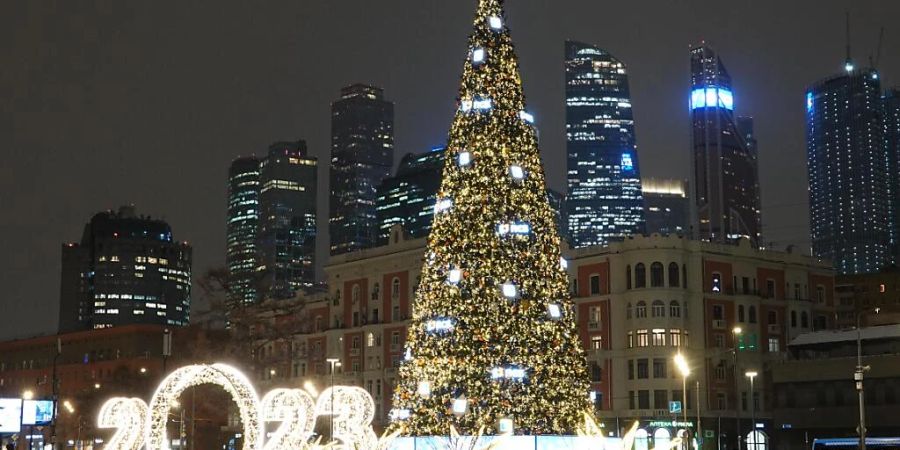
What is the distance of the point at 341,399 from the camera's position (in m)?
51.1

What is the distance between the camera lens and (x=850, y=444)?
73625mm

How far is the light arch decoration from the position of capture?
43000 mm

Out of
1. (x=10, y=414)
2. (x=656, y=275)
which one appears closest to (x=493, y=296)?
(x=10, y=414)

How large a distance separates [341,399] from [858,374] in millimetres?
20313

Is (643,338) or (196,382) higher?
(643,338)

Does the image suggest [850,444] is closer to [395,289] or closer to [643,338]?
[643,338]

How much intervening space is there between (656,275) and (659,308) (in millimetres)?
2717

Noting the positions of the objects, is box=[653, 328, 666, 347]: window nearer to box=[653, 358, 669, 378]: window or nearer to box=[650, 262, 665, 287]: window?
box=[653, 358, 669, 378]: window

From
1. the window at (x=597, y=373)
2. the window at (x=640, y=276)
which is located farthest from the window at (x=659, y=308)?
the window at (x=597, y=373)

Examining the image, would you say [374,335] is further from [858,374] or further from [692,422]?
[858,374]

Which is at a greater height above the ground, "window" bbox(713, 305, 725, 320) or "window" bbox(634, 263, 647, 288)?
"window" bbox(634, 263, 647, 288)

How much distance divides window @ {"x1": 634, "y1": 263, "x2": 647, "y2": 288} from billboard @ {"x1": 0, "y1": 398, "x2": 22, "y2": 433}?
5187 centimetres

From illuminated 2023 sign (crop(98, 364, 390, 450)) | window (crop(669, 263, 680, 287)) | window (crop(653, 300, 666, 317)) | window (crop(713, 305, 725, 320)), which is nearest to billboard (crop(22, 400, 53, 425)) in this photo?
illuminated 2023 sign (crop(98, 364, 390, 450))

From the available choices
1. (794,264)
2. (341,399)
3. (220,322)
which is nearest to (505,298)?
(341,399)
